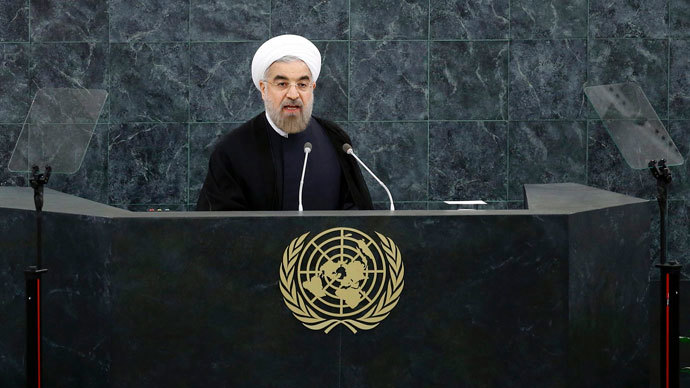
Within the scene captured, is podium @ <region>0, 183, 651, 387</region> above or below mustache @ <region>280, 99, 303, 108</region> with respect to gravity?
below

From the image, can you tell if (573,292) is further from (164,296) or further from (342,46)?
(342,46)

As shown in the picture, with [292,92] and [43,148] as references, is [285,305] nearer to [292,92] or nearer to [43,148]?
[43,148]

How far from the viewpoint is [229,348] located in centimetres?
308

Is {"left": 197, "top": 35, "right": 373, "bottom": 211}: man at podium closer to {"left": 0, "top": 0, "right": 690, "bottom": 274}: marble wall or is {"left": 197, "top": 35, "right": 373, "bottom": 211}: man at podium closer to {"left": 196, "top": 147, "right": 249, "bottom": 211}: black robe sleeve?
{"left": 196, "top": 147, "right": 249, "bottom": 211}: black robe sleeve

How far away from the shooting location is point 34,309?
3105mm

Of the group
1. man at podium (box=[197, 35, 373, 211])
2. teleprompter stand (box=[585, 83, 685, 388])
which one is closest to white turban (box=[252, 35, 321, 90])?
man at podium (box=[197, 35, 373, 211])

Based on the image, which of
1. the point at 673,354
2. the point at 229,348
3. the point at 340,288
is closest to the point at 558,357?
the point at 673,354

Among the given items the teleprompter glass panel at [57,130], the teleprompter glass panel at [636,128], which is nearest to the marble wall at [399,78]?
the teleprompter glass panel at [636,128]

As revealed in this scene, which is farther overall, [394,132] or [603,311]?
[394,132]

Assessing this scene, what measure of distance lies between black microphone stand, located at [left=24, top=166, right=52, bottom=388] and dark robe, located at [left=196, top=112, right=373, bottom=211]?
3.58 ft

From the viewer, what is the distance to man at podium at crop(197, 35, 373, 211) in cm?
425

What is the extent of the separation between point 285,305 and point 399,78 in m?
4.06

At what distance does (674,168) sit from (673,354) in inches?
149

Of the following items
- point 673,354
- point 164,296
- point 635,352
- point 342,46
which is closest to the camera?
point 164,296
